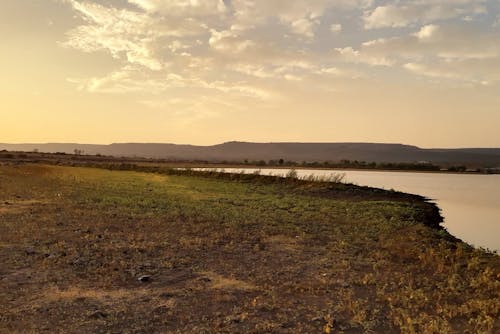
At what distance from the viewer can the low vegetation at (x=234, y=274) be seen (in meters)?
8.95

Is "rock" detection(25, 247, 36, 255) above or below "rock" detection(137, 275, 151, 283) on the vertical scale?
above

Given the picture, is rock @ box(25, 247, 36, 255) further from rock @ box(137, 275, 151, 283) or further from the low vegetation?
rock @ box(137, 275, 151, 283)

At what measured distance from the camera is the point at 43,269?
481 inches

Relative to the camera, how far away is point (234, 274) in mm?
12336

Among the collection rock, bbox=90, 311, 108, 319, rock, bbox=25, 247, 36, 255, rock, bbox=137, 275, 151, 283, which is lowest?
rock, bbox=90, 311, 108, 319

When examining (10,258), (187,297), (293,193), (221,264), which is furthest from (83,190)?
(187,297)

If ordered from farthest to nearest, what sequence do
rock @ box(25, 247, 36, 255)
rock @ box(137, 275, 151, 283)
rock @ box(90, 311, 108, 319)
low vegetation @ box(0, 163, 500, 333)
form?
rock @ box(25, 247, 36, 255)
rock @ box(137, 275, 151, 283)
rock @ box(90, 311, 108, 319)
low vegetation @ box(0, 163, 500, 333)

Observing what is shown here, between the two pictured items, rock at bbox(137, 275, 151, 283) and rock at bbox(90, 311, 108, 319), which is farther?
rock at bbox(137, 275, 151, 283)

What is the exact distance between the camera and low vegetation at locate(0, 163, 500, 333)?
8.95 metres

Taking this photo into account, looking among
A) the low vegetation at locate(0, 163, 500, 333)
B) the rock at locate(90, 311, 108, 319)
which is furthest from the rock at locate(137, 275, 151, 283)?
the rock at locate(90, 311, 108, 319)

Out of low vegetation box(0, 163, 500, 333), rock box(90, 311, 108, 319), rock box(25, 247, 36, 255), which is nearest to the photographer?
low vegetation box(0, 163, 500, 333)

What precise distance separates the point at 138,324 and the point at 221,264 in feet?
15.5

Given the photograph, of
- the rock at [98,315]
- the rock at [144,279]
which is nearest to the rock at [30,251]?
the rock at [144,279]

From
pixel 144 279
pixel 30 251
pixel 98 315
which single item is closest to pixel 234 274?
pixel 144 279
